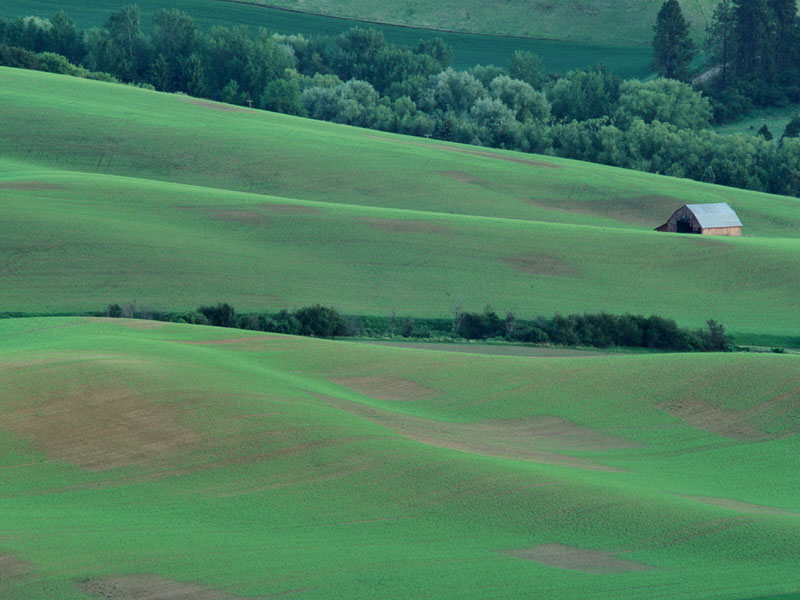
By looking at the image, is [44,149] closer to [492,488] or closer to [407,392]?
[407,392]

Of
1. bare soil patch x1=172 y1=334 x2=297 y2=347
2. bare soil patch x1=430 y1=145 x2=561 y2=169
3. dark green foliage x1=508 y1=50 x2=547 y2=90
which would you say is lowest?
bare soil patch x1=172 y1=334 x2=297 y2=347

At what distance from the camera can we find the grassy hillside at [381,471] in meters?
18.2

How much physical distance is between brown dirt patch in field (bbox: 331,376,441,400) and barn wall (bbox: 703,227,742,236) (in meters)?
33.8

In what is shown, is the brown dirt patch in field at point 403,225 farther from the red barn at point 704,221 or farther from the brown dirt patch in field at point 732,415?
the brown dirt patch in field at point 732,415

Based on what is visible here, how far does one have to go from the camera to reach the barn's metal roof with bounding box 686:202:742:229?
61.9m

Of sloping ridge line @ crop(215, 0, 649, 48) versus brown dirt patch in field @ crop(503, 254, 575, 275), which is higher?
sloping ridge line @ crop(215, 0, 649, 48)

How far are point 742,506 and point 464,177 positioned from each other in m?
48.3

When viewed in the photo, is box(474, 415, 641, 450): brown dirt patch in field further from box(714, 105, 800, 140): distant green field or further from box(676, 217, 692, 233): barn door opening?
box(714, 105, 800, 140): distant green field

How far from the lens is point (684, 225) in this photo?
205 feet

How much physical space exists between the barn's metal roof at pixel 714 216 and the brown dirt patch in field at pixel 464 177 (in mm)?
12216

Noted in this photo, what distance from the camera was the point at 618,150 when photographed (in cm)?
8825

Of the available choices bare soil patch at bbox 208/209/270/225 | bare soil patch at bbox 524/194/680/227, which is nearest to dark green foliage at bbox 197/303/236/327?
bare soil patch at bbox 208/209/270/225

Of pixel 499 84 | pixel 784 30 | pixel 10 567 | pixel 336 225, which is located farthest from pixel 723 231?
pixel 784 30

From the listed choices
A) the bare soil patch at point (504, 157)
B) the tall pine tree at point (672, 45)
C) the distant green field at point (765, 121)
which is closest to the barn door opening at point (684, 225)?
the bare soil patch at point (504, 157)
